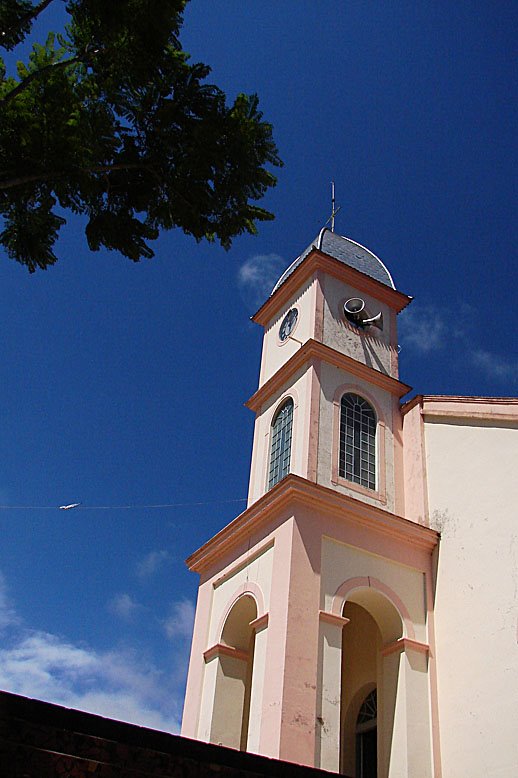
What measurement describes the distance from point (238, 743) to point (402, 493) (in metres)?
5.80

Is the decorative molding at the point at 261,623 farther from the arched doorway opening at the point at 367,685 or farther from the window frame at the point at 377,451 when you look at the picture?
the window frame at the point at 377,451

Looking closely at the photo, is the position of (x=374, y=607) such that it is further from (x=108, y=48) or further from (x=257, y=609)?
(x=108, y=48)

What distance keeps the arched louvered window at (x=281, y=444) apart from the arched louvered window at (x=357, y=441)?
1.16 meters

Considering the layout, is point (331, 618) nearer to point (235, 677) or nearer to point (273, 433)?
point (235, 677)

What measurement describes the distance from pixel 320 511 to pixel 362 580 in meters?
1.39

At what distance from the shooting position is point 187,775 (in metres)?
5.44

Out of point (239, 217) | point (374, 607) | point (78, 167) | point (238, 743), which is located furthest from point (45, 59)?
point (238, 743)

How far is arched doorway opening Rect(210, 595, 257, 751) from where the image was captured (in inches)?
515

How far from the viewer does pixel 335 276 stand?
18125mm

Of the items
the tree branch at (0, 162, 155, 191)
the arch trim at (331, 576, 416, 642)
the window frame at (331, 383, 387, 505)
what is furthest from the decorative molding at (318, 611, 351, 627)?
the tree branch at (0, 162, 155, 191)

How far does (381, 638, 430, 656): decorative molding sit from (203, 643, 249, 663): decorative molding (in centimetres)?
273

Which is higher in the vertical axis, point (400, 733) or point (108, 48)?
point (108, 48)

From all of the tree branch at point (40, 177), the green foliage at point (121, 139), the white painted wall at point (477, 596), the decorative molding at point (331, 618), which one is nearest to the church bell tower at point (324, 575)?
the decorative molding at point (331, 618)

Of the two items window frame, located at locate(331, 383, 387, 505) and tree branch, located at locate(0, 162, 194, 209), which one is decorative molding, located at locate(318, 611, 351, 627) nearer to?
window frame, located at locate(331, 383, 387, 505)
